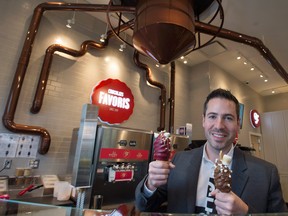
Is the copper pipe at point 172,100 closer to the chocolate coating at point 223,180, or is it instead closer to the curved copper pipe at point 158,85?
the curved copper pipe at point 158,85

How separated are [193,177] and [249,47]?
4050 mm

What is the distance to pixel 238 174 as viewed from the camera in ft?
3.82

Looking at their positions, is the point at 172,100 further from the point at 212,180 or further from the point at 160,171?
the point at 160,171

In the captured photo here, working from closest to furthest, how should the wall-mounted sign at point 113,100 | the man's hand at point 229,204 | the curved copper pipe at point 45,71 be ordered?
the man's hand at point 229,204 < the curved copper pipe at point 45,71 < the wall-mounted sign at point 113,100

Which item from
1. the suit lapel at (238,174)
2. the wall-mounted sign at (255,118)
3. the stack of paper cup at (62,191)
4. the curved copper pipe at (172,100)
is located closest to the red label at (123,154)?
the stack of paper cup at (62,191)

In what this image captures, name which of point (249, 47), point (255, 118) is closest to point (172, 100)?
point (249, 47)

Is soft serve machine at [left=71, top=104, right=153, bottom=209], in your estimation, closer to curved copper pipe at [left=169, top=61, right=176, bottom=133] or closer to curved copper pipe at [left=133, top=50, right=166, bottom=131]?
curved copper pipe at [left=133, top=50, right=166, bottom=131]

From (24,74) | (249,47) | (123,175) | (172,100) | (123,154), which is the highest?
(249,47)

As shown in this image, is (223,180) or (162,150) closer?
(223,180)

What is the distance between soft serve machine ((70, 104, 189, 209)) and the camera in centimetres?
215

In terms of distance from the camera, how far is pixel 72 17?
10.6 ft

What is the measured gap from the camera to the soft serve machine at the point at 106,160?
7.07ft

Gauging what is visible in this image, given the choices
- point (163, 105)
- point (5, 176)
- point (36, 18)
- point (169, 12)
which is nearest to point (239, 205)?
point (169, 12)

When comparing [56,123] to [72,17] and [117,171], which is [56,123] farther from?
[72,17]
